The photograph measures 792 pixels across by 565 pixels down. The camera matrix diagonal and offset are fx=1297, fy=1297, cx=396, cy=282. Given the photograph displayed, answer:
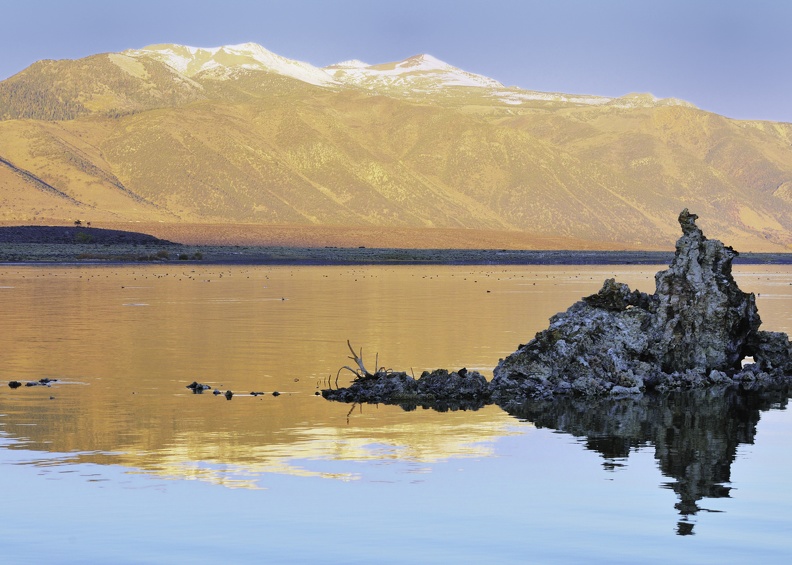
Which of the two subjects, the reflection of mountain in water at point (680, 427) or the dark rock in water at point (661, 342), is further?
the dark rock in water at point (661, 342)

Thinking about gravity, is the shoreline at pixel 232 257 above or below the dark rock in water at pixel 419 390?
above

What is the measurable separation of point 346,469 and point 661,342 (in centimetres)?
1014

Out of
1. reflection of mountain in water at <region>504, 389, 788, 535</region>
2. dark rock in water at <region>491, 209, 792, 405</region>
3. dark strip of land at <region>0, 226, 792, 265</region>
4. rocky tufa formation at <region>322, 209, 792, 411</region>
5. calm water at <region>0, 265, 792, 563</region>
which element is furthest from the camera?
dark strip of land at <region>0, 226, 792, 265</region>

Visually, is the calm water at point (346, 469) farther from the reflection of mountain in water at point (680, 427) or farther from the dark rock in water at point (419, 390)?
the dark rock in water at point (419, 390)

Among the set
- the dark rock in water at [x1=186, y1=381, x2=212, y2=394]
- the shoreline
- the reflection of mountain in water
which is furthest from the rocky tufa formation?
the shoreline

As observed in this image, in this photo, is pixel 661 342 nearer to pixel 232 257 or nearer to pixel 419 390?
pixel 419 390

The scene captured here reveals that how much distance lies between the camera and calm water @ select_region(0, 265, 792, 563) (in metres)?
11.3

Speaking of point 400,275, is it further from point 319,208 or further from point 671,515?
point 319,208

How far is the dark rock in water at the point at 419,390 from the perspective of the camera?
20922 mm

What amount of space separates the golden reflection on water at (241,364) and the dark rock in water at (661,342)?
2.32m

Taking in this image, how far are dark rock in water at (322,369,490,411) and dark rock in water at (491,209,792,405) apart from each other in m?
0.45

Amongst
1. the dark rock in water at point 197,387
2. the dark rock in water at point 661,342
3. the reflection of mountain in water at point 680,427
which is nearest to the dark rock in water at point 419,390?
the dark rock in water at point 661,342

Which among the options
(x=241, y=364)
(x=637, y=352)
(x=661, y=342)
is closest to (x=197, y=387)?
(x=241, y=364)

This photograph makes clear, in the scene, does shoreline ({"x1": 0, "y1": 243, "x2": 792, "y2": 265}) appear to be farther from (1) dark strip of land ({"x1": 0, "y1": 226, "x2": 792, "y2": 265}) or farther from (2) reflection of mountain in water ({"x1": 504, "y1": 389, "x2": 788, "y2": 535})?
(2) reflection of mountain in water ({"x1": 504, "y1": 389, "x2": 788, "y2": 535})
